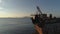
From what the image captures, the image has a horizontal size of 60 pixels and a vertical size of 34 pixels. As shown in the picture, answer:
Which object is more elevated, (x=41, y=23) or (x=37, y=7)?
(x=37, y=7)

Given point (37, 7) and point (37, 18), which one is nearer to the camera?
point (37, 18)

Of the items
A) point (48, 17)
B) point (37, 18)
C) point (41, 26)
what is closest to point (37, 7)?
point (48, 17)

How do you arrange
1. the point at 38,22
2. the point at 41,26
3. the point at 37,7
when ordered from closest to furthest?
1. the point at 41,26
2. the point at 38,22
3. the point at 37,7

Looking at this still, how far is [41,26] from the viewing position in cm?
2573

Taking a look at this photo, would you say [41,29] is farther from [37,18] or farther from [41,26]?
[37,18]

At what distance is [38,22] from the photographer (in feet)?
90.4

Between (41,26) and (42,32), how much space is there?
91 centimetres

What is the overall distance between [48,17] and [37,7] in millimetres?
3167

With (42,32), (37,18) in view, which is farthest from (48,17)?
(42,32)

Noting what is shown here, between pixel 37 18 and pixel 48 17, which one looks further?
pixel 48 17

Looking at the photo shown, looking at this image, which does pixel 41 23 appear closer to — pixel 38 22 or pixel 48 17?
pixel 38 22

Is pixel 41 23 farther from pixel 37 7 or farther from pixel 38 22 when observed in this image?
pixel 37 7

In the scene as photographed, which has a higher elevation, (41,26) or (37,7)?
(37,7)

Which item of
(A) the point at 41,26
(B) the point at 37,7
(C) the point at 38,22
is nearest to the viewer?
(A) the point at 41,26
